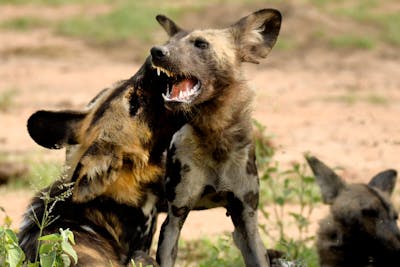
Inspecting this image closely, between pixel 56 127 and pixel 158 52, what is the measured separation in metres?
0.63

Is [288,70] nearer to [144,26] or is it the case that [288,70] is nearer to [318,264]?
[144,26]

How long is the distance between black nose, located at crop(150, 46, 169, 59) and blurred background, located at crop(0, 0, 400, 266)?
1.26 metres

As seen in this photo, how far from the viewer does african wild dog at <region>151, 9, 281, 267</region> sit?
13.2ft

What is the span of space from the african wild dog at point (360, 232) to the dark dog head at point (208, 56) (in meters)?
0.99

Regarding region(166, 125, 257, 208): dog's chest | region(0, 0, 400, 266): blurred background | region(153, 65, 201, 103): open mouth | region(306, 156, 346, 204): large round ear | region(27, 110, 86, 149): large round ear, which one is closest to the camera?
region(153, 65, 201, 103): open mouth

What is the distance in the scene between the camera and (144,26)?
1353 cm

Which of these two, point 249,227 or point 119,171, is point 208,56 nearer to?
point 119,171

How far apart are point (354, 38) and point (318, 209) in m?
6.54

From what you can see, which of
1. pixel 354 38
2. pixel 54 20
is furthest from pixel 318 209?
pixel 54 20

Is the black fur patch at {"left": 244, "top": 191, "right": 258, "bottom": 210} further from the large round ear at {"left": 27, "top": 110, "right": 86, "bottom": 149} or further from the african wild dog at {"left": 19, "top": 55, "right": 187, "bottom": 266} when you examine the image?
the large round ear at {"left": 27, "top": 110, "right": 86, "bottom": 149}

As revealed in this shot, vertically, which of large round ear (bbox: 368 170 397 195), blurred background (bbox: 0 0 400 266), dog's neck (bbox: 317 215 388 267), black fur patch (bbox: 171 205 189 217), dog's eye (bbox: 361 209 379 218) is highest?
black fur patch (bbox: 171 205 189 217)

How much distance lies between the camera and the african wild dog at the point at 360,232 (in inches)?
189

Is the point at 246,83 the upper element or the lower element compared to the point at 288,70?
upper

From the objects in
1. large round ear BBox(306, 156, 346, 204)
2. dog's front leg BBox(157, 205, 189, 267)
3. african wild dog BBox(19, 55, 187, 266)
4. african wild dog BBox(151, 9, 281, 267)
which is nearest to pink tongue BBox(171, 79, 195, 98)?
african wild dog BBox(151, 9, 281, 267)
